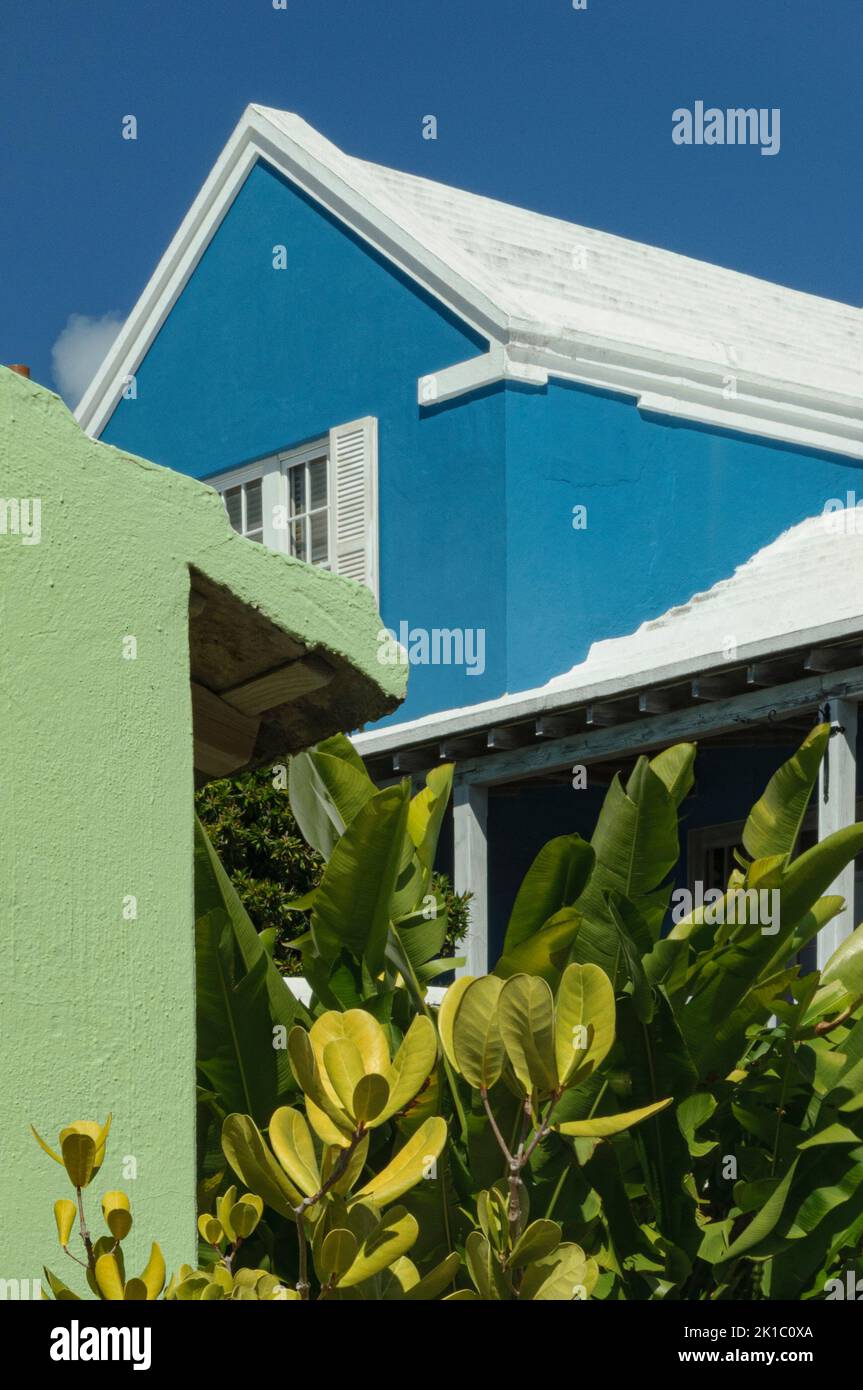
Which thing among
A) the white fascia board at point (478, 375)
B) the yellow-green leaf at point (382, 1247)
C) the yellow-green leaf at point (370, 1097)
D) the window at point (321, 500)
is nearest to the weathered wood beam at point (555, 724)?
the window at point (321, 500)

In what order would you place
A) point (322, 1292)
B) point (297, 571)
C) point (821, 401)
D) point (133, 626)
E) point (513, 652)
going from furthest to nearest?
point (821, 401)
point (513, 652)
point (297, 571)
point (133, 626)
point (322, 1292)

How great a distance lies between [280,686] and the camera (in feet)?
13.1

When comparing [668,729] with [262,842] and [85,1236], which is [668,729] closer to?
[262,842]

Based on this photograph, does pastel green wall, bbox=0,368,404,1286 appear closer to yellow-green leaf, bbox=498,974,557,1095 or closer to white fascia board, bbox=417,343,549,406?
yellow-green leaf, bbox=498,974,557,1095

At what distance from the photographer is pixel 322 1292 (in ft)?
10.2

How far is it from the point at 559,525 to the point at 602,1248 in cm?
896

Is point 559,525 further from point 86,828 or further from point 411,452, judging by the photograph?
point 86,828

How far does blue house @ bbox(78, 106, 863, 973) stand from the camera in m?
12.1

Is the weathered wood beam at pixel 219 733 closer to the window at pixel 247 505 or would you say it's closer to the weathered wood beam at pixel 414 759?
the weathered wood beam at pixel 414 759

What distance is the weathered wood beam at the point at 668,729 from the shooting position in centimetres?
1023

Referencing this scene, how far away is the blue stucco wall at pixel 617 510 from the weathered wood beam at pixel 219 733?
8.15 metres

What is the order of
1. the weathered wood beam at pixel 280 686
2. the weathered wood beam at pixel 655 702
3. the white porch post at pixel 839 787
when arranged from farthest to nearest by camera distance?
the weathered wood beam at pixel 655 702, the white porch post at pixel 839 787, the weathered wood beam at pixel 280 686

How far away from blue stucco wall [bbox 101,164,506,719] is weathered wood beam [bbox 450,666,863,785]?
0.82 m
